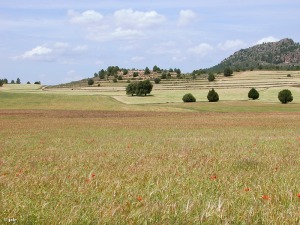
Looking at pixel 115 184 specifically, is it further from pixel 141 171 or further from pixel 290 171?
pixel 290 171

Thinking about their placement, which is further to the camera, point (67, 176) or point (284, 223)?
point (67, 176)

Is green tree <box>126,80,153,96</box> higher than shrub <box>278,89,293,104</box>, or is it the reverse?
green tree <box>126,80,153,96</box>

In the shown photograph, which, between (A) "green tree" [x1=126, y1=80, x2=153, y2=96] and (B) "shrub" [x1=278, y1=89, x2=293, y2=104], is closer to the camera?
(B) "shrub" [x1=278, y1=89, x2=293, y2=104]

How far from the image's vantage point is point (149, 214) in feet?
16.0

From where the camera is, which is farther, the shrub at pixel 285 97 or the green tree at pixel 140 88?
the green tree at pixel 140 88

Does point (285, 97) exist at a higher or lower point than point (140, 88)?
lower

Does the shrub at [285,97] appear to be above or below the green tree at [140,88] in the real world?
below

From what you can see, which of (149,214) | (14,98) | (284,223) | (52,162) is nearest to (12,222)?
(149,214)

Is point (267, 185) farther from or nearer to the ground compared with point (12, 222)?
nearer to the ground

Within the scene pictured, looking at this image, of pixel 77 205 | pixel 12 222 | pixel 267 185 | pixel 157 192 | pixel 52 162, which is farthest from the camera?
pixel 52 162

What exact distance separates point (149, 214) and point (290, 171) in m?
4.78

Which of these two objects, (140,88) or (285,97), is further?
(140,88)

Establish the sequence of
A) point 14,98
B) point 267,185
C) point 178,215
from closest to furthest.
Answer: point 178,215 → point 267,185 → point 14,98

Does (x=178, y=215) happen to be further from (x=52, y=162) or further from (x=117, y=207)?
(x=52, y=162)
